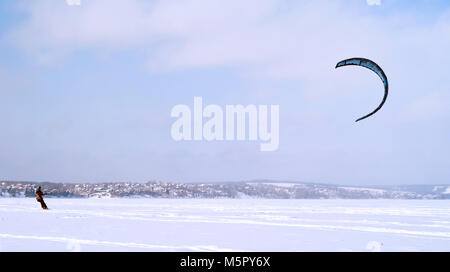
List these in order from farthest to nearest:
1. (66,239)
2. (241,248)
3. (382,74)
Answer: (66,239)
(241,248)
(382,74)

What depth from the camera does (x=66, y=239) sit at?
818cm

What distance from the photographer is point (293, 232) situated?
32.4ft
